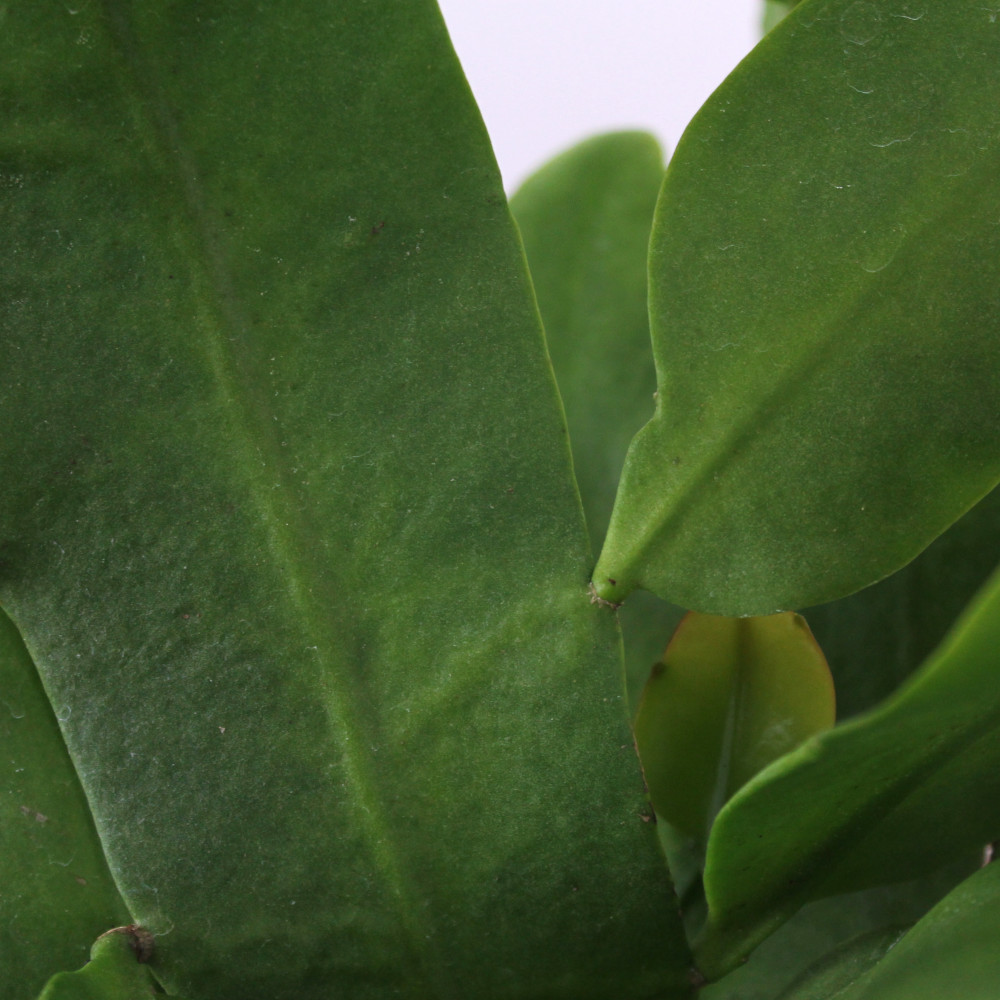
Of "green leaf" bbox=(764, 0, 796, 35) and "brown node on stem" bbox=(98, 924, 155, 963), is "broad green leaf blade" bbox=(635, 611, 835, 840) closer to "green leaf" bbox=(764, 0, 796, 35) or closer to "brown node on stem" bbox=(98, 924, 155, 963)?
"brown node on stem" bbox=(98, 924, 155, 963)

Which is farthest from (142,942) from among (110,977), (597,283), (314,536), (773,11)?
(773,11)

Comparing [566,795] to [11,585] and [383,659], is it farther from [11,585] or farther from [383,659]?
[11,585]

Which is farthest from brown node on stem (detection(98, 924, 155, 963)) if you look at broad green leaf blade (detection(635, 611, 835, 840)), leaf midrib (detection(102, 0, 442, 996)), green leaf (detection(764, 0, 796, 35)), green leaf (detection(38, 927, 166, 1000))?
green leaf (detection(764, 0, 796, 35))

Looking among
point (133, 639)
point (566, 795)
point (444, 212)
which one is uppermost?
point (444, 212)

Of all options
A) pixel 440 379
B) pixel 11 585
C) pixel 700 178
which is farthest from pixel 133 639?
pixel 700 178

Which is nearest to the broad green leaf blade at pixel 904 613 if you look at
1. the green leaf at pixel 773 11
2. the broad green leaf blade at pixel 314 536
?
the broad green leaf blade at pixel 314 536

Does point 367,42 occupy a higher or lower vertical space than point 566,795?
higher
